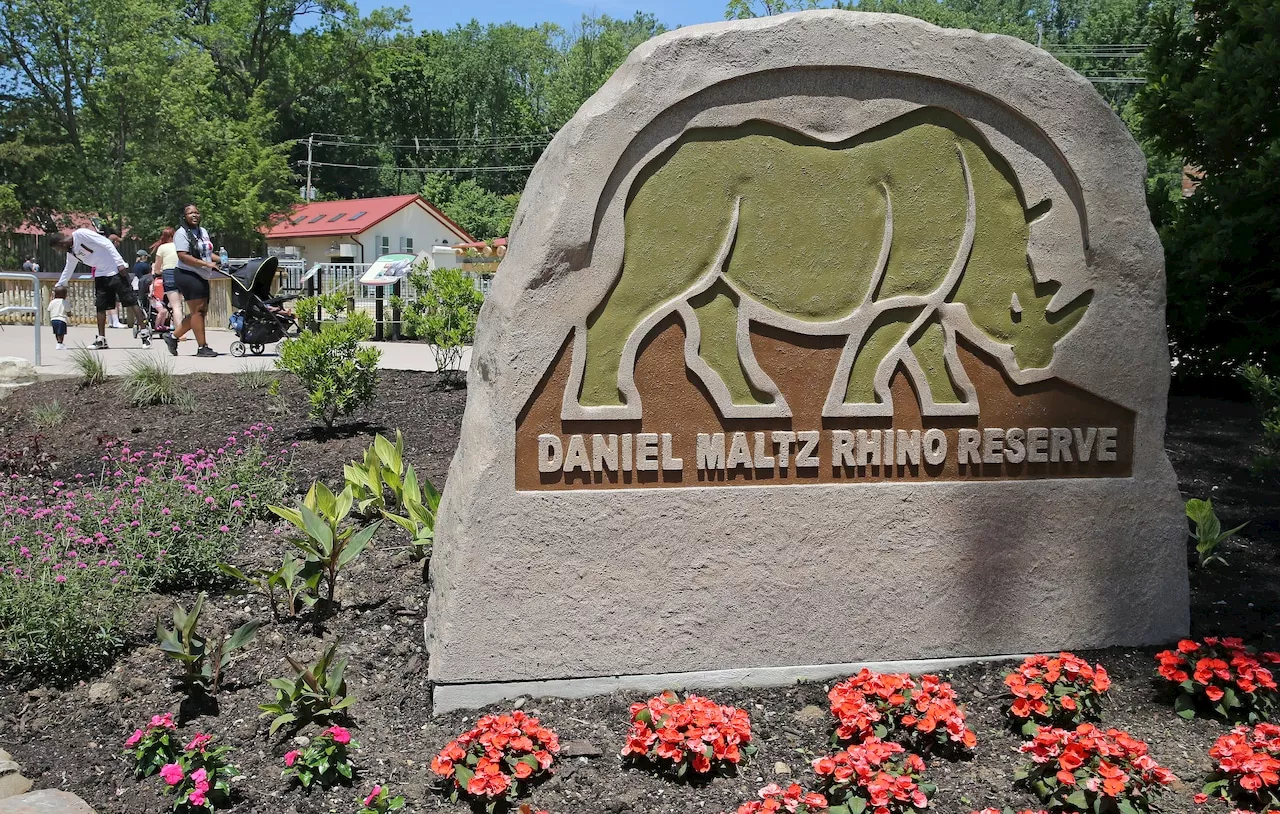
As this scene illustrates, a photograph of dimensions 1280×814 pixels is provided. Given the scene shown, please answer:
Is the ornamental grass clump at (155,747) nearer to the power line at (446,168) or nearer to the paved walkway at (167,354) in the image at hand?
the paved walkway at (167,354)

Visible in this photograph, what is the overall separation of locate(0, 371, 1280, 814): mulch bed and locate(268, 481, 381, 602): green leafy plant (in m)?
0.23

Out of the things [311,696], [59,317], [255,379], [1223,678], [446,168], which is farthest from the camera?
[446,168]

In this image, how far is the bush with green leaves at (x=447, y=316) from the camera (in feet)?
29.9

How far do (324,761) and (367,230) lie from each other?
41.5 meters

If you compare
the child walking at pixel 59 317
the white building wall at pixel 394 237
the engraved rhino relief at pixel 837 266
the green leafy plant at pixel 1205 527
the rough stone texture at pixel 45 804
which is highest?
the white building wall at pixel 394 237

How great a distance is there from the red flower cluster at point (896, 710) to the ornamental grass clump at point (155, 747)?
2.21 meters

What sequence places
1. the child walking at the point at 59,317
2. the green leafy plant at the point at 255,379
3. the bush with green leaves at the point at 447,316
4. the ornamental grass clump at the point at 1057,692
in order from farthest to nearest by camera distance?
the child walking at the point at 59,317
the bush with green leaves at the point at 447,316
the green leafy plant at the point at 255,379
the ornamental grass clump at the point at 1057,692

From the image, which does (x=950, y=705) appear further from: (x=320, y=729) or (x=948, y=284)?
(x=320, y=729)

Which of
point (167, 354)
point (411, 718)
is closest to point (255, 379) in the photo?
point (167, 354)

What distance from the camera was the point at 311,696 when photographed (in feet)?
11.9

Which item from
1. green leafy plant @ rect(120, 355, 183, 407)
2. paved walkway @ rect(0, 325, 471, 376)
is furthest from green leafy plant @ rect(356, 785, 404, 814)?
paved walkway @ rect(0, 325, 471, 376)

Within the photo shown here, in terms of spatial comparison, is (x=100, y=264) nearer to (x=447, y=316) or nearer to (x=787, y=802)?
(x=447, y=316)

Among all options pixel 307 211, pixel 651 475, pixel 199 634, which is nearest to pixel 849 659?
pixel 651 475

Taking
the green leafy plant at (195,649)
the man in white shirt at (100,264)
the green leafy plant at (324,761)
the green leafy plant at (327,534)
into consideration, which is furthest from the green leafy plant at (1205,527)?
the man in white shirt at (100,264)
